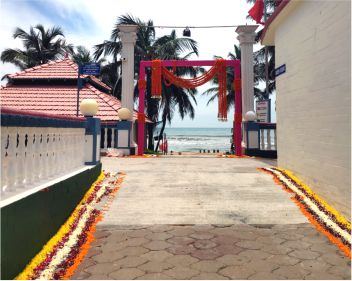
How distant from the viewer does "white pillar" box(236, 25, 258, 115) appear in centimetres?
1520

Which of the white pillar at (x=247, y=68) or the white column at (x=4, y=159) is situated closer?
the white column at (x=4, y=159)

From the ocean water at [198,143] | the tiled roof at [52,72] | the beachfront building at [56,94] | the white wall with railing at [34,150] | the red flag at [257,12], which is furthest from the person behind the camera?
the ocean water at [198,143]

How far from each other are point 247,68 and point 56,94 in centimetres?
1121

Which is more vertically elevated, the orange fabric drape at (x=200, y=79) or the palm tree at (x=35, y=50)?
the palm tree at (x=35, y=50)

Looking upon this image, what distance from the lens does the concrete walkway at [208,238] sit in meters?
3.46

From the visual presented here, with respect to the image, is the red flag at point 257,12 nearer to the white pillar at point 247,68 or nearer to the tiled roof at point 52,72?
the white pillar at point 247,68

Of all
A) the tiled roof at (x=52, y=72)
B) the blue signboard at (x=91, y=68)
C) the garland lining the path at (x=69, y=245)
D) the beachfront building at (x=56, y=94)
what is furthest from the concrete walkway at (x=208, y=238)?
the tiled roof at (x=52, y=72)

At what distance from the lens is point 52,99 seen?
1714cm

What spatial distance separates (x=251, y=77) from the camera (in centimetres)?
1520

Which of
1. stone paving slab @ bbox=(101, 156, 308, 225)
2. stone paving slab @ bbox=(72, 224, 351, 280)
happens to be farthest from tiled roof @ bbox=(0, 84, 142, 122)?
stone paving slab @ bbox=(72, 224, 351, 280)

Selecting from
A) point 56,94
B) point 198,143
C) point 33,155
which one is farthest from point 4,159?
point 198,143

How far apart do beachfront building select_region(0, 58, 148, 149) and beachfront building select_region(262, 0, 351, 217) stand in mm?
9435

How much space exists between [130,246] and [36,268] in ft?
3.95

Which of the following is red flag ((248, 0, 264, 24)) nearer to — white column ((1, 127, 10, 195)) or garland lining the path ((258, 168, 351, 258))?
garland lining the path ((258, 168, 351, 258))
